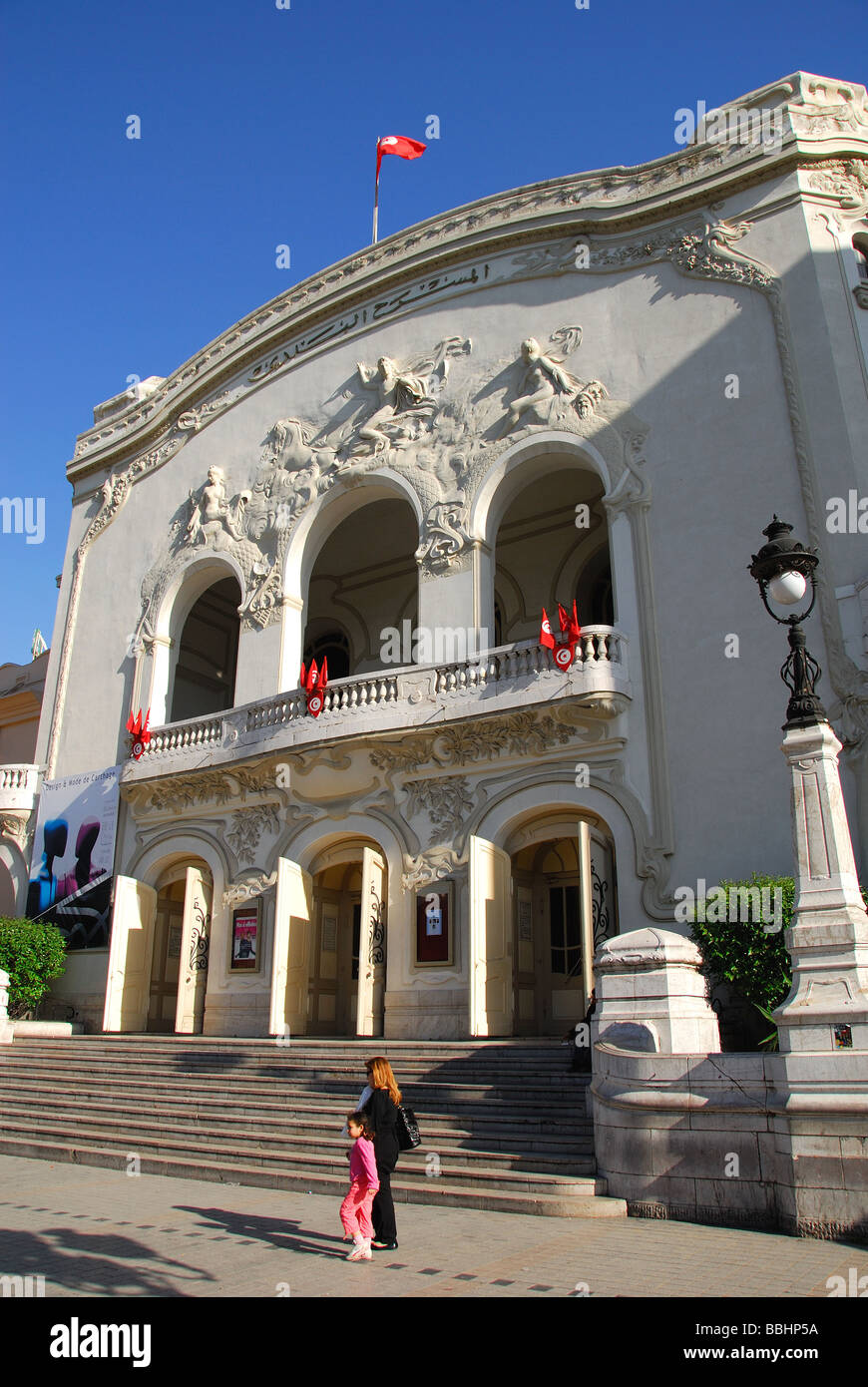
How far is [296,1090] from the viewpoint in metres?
13.9

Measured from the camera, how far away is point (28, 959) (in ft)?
68.1

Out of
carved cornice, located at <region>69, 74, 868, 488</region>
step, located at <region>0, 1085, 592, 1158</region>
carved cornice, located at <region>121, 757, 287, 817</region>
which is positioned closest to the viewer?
step, located at <region>0, 1085, 592, 1158</region>

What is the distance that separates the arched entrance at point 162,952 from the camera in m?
20.7

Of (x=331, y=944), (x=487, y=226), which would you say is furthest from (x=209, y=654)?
(x=487, y=226)

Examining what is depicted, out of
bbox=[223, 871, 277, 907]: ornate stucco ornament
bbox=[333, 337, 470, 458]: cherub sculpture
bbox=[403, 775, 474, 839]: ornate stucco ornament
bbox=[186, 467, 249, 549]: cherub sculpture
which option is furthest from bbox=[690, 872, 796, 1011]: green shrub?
bbox=[186, 467, 249, 549]: cherub sculpture

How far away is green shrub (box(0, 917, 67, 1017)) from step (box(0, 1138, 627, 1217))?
7752 millimetres

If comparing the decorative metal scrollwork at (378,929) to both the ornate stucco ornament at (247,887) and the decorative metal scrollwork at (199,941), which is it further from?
the decorative metal scrollwork at (199,941)

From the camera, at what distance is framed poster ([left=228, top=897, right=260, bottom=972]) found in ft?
63.1

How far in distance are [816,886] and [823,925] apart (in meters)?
0.34

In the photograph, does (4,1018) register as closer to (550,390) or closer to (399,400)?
(399,400)

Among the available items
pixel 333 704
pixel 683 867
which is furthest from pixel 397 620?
pixel 683 867

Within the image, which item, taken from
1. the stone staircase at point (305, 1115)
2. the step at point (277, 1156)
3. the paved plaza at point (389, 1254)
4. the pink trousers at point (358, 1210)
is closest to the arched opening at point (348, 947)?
the stone staircase at point (305, 1115)

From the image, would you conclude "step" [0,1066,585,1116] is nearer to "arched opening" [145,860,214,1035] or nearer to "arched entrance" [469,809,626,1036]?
"arched entrance" [469,809,626,1036]

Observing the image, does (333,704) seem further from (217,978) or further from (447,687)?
(217,978)
